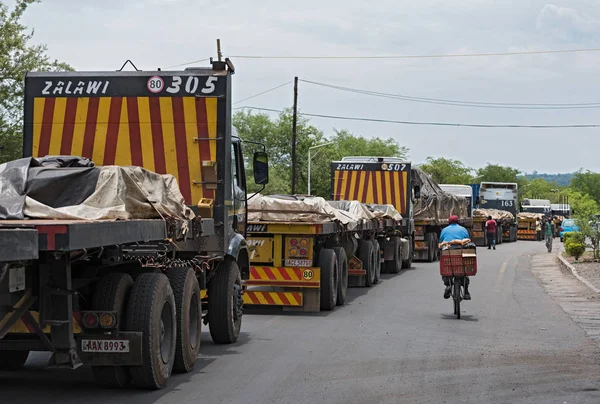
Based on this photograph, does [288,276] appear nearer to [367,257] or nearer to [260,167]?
[260,167]

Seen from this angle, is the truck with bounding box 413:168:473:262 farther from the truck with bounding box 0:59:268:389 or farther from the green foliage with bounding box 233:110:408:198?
the green foliage with bounding box 233:110:408:198

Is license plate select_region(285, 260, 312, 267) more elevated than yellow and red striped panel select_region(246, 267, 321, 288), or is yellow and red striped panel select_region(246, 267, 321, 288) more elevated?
license plate select_region(285, 260, 312, 267)

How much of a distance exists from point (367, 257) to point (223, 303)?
32.6ft

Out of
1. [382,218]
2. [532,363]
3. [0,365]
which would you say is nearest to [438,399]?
[532,363]

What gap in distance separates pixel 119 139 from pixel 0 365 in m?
3.09

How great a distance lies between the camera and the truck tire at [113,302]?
8430 mm

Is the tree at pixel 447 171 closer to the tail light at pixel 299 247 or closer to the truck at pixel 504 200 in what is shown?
the truck at pixel 504 200

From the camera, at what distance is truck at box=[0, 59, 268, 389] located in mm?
7574

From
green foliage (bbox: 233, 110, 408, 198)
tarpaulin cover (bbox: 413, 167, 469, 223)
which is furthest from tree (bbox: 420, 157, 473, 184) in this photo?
tarpaulin cover (bbox: 413, 167, 469, 223)

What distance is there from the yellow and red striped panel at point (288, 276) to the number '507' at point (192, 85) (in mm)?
5046

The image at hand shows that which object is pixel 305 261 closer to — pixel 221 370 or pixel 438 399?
pixel 221 370

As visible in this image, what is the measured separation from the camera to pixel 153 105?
38.8 feet

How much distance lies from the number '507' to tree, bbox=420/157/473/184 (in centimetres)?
13090

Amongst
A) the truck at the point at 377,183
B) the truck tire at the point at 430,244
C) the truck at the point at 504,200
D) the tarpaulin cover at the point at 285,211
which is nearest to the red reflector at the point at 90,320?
the tarpaulin cover at the point at 285,211
